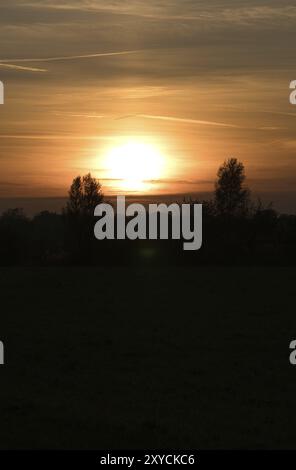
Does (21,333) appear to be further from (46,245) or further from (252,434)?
(46,245)

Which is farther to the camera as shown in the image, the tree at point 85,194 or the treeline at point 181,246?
the tree at point 85,194

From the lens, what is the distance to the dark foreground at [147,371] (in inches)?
447

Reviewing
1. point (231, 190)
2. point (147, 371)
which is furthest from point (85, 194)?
point (147, 371)

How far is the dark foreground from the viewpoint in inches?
447

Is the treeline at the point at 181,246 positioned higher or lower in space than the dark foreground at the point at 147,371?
higher

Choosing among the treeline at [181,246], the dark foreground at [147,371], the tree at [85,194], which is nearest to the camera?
the dark foreground at [147,371]

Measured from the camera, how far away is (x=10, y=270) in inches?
1788

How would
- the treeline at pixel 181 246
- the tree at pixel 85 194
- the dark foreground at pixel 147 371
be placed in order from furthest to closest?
the tree at pixel 85 194
the treeline at pixel 181 246
the dark foreground at pixel 147 371

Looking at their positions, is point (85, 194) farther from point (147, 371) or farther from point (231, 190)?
point (147, 371)

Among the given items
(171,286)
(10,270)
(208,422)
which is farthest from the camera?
(10,270)

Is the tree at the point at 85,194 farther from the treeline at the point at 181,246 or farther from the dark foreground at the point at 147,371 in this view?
the dark foreground at the point at 147,371

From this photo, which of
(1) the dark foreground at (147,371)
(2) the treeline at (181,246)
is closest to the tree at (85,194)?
(2) the treeline at (181,246)

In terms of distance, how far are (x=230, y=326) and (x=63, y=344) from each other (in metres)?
5.27

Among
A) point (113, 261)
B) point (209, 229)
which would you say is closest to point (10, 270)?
point (113, 261)
